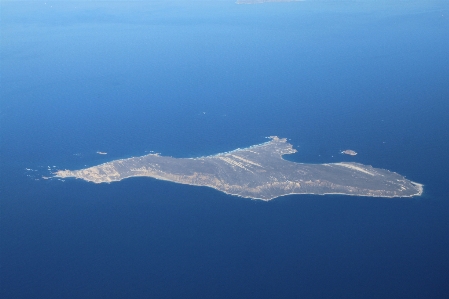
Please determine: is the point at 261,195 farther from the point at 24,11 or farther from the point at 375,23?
the point at 24,11

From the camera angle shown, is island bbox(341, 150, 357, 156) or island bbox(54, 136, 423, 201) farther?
island bbox(341, 150, 357, 156)

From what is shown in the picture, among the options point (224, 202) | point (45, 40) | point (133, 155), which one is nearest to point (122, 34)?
point (45, 40)

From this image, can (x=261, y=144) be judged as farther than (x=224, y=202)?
Yes

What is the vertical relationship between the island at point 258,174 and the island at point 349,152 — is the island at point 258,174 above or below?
below

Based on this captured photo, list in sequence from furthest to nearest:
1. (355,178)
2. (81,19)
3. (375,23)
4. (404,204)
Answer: (81,19)
(375,23)
(355,178)
(404,204)

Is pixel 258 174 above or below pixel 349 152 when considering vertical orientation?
below

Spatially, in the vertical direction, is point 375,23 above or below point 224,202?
above

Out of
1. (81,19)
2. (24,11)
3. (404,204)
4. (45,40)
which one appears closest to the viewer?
(404,204)

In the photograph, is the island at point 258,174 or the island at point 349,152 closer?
the island at point 258,174
